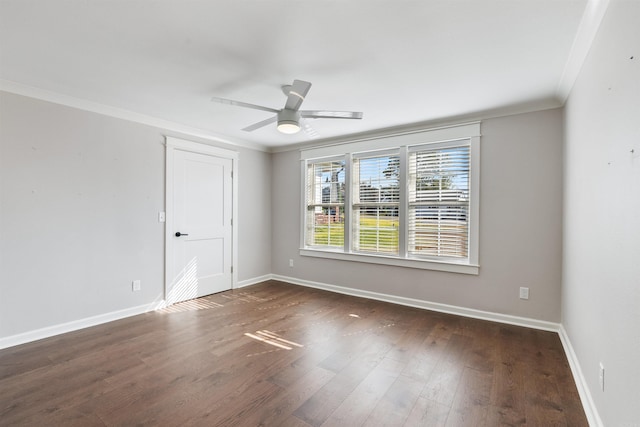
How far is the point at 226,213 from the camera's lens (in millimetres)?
4637

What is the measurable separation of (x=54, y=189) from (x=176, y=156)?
1.37 m

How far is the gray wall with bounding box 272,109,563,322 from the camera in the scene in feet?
10.0

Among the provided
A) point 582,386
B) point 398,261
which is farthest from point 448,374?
point 398,261

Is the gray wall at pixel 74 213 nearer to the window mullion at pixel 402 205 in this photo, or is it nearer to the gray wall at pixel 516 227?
the window mullion at pixel 402 205

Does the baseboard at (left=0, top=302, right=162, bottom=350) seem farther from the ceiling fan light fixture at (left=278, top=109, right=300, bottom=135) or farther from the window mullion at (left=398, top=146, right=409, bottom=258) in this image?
the window mullion at (left=398, top=146, right=409, bottom=258)

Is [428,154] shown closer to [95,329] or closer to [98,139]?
[98,139]

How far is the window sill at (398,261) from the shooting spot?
3.55 meters

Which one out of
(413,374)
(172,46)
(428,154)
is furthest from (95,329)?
(428,154)

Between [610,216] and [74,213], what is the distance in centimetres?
445

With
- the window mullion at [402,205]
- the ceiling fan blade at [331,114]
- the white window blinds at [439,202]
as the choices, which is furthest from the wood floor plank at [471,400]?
the ceiling fan blade at [331,114]

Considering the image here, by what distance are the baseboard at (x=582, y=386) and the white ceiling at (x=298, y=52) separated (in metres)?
2.32

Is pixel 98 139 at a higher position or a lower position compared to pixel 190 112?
lower

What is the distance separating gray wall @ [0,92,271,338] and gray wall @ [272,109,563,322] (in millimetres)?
3602

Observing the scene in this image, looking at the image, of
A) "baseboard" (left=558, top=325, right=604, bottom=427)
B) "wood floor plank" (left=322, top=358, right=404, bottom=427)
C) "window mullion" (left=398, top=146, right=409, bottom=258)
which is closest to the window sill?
"window mullion" (left=398, top=146, right=409, bottom=258)
